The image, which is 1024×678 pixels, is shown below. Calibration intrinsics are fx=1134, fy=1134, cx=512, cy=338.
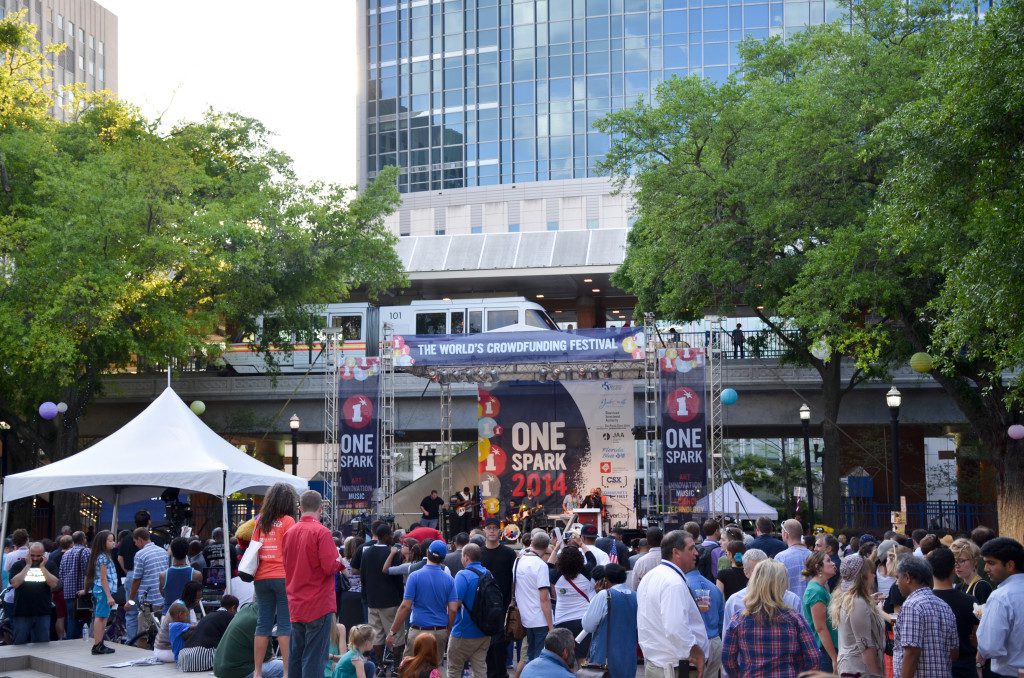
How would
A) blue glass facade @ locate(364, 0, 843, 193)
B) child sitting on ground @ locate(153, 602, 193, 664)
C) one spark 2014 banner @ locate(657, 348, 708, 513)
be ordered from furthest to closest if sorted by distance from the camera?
blue glass facade @ locate(364, 0, 843, 193)
one spark 2014 banner @ locate(657, 348, 708, 513)
child sitting on ground @ locate(153, 602, 193, 664)

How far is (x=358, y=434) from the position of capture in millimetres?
31031

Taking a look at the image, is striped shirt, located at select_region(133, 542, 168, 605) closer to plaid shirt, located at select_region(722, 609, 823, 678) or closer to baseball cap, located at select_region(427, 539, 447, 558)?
baseball cap, located at select_region(427, 539, 447, 558)

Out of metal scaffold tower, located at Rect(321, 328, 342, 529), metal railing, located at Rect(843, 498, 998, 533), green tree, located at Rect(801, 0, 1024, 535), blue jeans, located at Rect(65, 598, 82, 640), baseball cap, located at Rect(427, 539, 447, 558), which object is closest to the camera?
baseball cap, located at Rect(427, 539, 447, 558)

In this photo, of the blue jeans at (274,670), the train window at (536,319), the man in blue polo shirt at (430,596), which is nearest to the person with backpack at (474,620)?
the man in blue polo shirt at (430,596)

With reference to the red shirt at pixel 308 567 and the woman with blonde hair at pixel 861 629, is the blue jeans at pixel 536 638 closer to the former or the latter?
the red shirt at pixel 308 567

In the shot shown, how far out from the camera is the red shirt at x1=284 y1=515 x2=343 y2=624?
30.6 feet

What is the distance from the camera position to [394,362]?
101 feet

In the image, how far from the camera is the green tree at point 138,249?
98.9ft

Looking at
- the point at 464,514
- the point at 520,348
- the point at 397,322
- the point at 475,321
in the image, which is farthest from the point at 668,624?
the point at 397,322

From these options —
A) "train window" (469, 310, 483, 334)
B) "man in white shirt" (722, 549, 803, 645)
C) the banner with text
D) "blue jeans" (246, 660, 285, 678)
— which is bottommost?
"blue jeans" (246, 660, 285, 678)

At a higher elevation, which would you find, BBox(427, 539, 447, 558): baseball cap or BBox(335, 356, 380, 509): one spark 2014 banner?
BBox(335, 356, 380, 509): one spark 2014 banner

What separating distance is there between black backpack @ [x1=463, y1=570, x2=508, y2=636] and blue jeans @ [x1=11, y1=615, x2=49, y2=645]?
6571 millimetres

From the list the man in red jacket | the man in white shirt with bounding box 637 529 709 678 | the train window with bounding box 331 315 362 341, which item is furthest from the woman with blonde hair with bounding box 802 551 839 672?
the train window with bounding box 331 315 362 341

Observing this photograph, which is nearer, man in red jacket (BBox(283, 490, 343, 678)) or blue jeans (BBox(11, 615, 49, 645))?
man in red jacket (BBox(283, 490, 343, 678))
